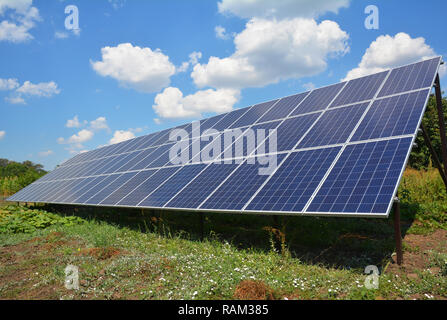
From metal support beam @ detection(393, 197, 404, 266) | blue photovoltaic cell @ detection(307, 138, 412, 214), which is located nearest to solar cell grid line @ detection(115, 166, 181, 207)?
blue photovoltaic cell @ detection(307, 138, 412, 214)

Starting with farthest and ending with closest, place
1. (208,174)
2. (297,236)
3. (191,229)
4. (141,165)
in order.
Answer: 1. (141,165)
2. (191,229)
3. (208,174)
4. (297,236)

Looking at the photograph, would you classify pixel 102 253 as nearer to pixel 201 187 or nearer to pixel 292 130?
pixel 201 187

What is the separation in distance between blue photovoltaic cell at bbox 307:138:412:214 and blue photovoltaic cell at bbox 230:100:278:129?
19.4ft

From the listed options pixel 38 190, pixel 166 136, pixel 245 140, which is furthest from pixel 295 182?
pixel 38 190

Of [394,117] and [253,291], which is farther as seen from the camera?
[394,117]

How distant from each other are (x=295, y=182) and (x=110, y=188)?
32.0 ft

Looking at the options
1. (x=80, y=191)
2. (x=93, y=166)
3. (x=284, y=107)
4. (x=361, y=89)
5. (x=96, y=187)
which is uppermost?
(x=361, y=89)

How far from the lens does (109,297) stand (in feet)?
20.8

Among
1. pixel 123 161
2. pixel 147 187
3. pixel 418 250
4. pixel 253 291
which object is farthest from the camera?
pixel 123 161

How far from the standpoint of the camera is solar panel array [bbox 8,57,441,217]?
705 centimetres

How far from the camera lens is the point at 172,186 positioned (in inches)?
446
